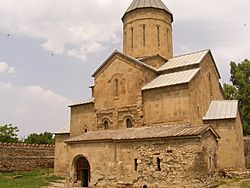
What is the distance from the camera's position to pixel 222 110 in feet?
51.5

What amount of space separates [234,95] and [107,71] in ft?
47.3

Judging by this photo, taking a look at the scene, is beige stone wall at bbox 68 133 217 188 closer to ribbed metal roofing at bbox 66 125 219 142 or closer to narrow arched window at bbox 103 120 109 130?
ribbed metal roofing at bbox 66 125 219 142

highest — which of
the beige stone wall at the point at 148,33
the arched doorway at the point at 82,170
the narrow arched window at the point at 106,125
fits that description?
the beige stone wall at the point at 148,33

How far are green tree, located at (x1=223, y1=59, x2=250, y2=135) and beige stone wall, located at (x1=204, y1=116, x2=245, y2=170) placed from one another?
478 inches

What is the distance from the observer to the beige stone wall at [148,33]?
61.7 ft

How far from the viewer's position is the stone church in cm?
1218

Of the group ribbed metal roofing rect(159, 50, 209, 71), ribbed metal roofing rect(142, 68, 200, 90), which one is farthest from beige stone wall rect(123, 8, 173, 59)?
ribbed metal roofing rect(142, 68, 200, 90)

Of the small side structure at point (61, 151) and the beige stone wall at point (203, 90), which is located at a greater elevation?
the beige stone wall at point (203, 90)

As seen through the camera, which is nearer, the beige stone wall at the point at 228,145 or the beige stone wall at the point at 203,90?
the beige stone wall at the point at 203,90

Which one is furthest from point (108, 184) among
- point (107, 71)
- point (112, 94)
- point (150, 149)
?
point (107, 71)

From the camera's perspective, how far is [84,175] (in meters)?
14.9

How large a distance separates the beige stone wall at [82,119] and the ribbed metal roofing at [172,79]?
13.3 ft

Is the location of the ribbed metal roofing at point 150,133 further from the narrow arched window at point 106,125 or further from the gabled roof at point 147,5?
the gabled roof at point 147,5

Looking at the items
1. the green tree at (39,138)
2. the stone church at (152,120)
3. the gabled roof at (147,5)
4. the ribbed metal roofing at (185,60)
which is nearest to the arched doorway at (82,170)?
the stone church at (152,120)
